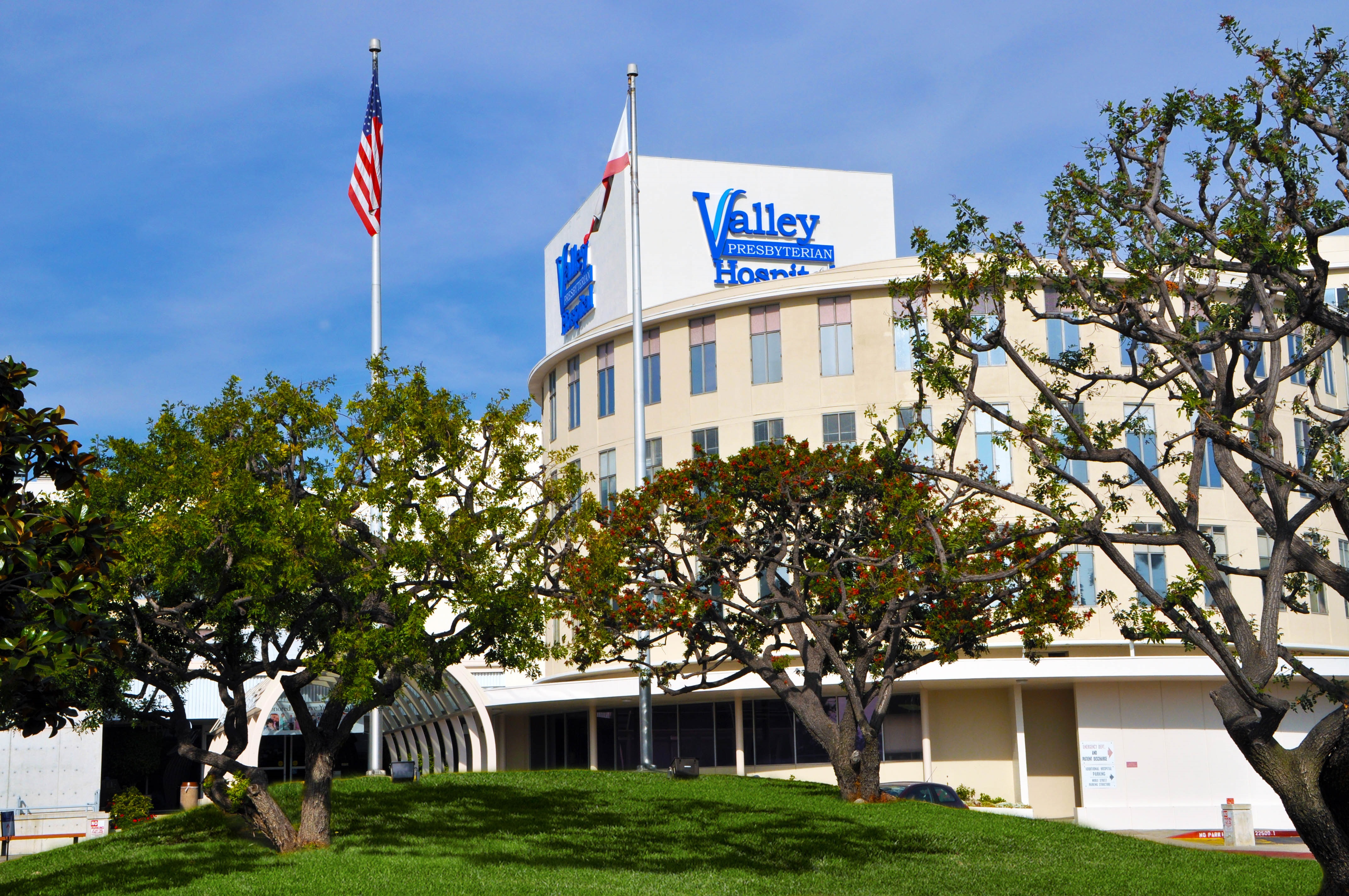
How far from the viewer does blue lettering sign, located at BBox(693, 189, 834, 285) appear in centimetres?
5356

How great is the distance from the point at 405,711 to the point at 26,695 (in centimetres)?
3925

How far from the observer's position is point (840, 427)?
4172 cm

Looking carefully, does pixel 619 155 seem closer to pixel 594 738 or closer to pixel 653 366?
pixel 653 366

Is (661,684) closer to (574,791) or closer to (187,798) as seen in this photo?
(574,791)

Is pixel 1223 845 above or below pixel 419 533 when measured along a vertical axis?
below

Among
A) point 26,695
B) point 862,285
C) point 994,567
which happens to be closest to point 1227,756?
point 862,285

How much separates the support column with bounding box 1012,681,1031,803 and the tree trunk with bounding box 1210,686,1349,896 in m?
26.7

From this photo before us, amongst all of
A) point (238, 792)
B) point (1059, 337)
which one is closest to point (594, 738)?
point (1059, 337)

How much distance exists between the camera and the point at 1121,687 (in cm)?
3922

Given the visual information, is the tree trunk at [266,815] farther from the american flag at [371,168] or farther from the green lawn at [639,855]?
the american flag at [371,168]

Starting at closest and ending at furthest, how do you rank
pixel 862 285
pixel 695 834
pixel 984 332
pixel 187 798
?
pixel 984 332, pixel 695 834, pixel 187 798, pixel 862 285

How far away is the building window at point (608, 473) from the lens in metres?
45.3

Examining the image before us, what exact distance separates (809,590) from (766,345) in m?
18.2

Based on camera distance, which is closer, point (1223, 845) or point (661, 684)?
point (661, 684)
